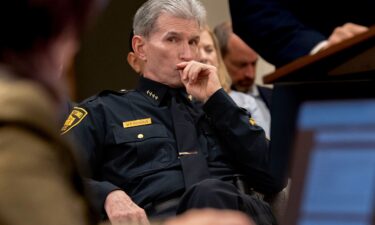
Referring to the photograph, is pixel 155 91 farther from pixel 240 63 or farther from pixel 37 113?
pixel 37 113

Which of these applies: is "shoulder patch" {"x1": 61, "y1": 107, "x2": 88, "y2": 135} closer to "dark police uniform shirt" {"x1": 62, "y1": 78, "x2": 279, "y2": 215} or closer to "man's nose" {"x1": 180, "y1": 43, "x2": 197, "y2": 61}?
"dark police uniform shirt" {"x1": 62, "y1": 78, "x2": 279, "y2": 215}

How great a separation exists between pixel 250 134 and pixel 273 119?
1.12 m

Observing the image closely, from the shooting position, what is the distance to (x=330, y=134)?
0.93 m

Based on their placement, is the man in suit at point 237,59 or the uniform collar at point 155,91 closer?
the uniform collar at point 155,91

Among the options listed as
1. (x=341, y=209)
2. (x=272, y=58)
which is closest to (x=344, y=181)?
(x=341, y=209)

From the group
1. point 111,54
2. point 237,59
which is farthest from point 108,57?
point 237,59

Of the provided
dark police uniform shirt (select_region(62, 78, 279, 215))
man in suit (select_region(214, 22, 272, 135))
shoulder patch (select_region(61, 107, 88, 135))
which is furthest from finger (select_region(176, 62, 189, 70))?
man in suit (select_region(214, 22, 272, 135))

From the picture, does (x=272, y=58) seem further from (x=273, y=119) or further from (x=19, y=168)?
(x=19, y=168)

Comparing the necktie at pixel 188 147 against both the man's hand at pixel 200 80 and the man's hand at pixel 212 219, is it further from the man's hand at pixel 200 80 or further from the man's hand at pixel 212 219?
the man's hand at pixel 212 219

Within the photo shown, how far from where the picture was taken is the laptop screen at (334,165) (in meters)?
0.90

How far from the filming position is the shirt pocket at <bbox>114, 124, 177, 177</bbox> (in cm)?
219

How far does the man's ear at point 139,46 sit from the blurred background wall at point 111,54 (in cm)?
145

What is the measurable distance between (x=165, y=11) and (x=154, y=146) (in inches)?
17.8

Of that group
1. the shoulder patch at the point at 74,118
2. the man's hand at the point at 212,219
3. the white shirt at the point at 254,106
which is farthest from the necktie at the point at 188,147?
the man's hand at the point at 212,219
